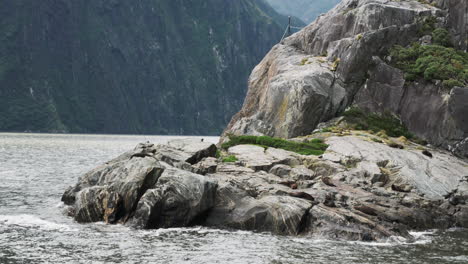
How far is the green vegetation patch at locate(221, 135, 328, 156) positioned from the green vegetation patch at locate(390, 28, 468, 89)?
1614 cm

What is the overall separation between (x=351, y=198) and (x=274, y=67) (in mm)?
39463

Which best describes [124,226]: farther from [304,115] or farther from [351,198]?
[304,115]

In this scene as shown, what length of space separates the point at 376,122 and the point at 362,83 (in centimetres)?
678

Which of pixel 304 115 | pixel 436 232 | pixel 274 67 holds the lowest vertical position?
pixel 436 232

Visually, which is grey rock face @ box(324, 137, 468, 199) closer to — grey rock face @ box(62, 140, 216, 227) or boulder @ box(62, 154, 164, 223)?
grey rock face @ box(62, 140, 216, 227)

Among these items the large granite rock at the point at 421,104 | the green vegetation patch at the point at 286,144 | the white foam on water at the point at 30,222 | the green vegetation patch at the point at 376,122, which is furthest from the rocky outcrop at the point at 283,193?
the green vegetation patch at the point at 376,122

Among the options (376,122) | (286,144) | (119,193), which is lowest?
(119,193)

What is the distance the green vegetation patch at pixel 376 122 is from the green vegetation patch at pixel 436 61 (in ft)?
17.7

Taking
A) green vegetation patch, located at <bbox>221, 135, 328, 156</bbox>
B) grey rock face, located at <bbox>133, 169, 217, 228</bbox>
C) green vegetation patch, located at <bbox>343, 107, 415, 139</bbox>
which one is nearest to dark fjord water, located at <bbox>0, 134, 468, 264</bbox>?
grey rock face, located at <bbox>133, 169, 217, 228</bbox>

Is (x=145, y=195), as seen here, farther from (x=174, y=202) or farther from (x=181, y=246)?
(x=181, y=246)

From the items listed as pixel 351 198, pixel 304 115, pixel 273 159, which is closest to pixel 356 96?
pixel 304 115

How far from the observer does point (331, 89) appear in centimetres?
6525

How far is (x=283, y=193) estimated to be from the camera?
125 feet

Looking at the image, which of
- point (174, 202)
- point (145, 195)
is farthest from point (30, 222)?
point (174, 202)
